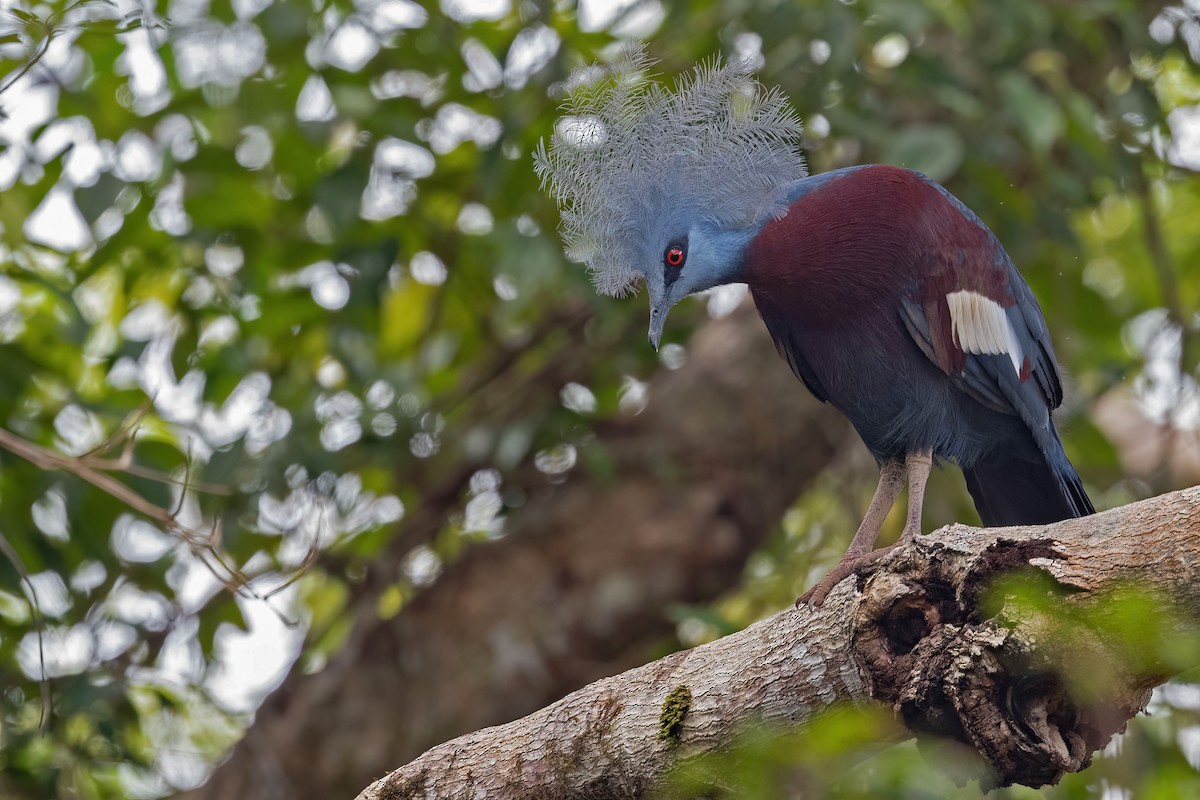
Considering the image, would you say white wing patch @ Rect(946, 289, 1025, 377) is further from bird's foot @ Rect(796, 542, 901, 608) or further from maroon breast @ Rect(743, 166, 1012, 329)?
bird's foot @ Rect(796, 542, 901, 608)

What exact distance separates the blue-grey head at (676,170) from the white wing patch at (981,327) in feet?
1.63

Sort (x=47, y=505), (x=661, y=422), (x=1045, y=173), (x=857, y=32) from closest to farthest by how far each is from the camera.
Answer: (x=857, y=32), (x=47, y=505), (x=1045, y=173), (x=661, y=422)

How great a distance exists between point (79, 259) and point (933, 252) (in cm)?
293

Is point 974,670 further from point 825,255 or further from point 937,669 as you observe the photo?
point 825,255

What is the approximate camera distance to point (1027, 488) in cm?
334

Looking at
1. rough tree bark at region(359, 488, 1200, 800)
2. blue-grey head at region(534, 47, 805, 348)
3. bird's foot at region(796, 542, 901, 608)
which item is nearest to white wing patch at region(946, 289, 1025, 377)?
blue-grey head at region(534, 47, 805, 348)

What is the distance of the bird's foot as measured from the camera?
7.70 ft

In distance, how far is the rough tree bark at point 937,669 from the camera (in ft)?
6.15

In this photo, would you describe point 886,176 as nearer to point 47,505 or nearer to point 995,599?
point 995,599

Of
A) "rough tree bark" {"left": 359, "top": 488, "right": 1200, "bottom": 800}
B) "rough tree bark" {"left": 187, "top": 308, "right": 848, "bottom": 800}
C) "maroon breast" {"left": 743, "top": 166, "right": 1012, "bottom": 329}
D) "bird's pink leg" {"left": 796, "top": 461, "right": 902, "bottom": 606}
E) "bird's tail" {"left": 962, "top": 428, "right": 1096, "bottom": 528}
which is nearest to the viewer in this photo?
"rough tree bark" {"left": 359, "top": 488, "right": 1200, "bottom": 800}

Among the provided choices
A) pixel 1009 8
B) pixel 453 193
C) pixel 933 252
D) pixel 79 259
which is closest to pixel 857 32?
pixel 1009 8

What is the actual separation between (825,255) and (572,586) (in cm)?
215

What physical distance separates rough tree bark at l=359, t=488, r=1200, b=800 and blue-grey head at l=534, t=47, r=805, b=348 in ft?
3.36

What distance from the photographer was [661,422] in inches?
193
